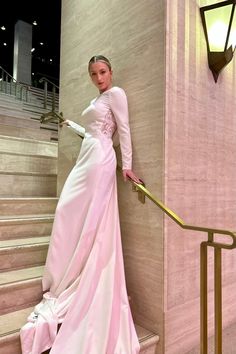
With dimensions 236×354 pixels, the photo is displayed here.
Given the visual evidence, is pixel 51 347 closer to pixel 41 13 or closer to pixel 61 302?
pixel 61 302

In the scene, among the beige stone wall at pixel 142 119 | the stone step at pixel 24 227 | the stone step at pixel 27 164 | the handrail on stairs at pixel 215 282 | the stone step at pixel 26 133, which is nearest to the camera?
the handrail on stairs at pixel 215 282

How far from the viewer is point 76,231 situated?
1.85 m

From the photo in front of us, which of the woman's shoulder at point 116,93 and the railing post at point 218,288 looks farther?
the woman's shoulder at point 116,93

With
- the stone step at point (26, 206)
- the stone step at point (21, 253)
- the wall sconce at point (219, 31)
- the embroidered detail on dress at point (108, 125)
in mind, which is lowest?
the stone step at point (21, 253)

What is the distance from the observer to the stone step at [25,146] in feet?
11.1

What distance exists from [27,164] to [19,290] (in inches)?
68.2

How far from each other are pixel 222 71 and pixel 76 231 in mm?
1736

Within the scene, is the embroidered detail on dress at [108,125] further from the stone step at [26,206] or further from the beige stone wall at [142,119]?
the stone step at [26,206]

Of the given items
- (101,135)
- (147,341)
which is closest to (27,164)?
(101,135)

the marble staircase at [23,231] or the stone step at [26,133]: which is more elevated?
the stone step at [26,133]

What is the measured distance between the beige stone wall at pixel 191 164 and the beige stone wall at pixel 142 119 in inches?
2.4

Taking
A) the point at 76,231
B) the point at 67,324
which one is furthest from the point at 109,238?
the point at 67,324

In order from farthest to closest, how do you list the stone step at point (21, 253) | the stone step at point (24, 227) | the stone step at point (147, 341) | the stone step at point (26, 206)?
1. the stone step at point (26, 206)
2. the stone step at point (24, 227)
3. the stone step at point (21, 253)
4. the stone step at point (147, 341)

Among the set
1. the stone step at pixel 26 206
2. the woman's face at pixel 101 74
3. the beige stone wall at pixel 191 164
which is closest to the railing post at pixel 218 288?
the beige stone wall at pixel 191 164
